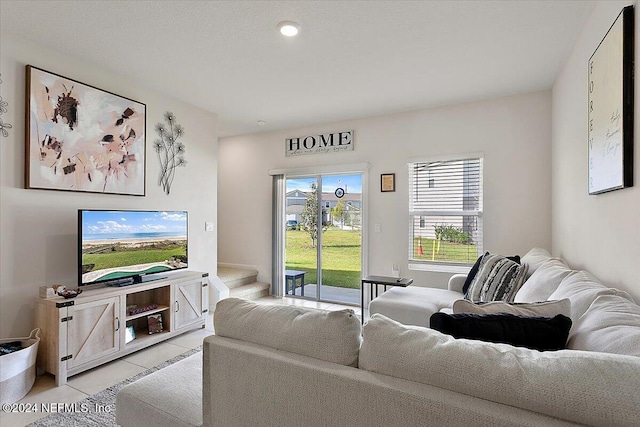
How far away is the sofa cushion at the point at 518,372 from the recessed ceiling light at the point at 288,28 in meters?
2.13

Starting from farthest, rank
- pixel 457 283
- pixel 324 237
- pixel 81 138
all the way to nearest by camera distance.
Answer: pixel 324 237
pixel 457 283
pixel 81 138

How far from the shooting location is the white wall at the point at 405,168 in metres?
3.62

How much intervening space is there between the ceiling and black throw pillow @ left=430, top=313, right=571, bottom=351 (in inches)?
76.0

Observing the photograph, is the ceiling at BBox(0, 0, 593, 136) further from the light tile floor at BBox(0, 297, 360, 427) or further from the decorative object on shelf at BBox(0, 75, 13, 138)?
the light tile floor at BBox(0, 297, 360, 427)

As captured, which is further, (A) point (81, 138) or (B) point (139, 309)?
(B) point (139, 309)

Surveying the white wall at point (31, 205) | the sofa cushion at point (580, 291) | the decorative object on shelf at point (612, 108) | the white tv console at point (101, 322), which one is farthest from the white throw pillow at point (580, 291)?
the white wall at point (31, 205)

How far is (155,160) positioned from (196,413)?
119 inches

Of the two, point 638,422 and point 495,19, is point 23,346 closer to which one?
point 638,422

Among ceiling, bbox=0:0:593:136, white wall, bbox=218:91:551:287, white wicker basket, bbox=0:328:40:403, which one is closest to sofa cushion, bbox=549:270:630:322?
ceiling, bbox=0:0:593:136

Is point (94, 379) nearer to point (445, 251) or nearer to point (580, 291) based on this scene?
point (580, 291)

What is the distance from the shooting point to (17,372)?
219 centimetres

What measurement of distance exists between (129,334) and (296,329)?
2.59m

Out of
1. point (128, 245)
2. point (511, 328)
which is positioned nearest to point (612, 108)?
point (511, 328)

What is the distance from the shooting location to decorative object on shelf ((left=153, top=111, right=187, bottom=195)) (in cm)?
370
